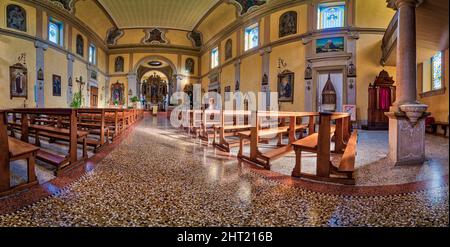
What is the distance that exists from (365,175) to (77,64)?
16.7 meters

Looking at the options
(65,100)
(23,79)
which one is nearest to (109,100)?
(65,100)

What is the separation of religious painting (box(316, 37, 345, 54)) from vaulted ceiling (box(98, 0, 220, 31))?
24.1ft

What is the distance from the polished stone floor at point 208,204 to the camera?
1666 mm

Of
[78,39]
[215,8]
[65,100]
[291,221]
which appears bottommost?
[291,221]

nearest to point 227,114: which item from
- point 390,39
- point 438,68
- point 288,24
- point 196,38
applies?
point 438,68

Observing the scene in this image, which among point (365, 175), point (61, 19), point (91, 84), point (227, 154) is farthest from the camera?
point (91, 84)

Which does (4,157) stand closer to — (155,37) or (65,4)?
(65,4)

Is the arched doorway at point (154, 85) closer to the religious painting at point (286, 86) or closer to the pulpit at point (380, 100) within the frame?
the religious painting at point (286, 86)

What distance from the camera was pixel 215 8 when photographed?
49.2 feet

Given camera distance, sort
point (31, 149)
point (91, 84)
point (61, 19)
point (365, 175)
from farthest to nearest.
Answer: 1. point (91, 84)
2. point (61, 19)
3. point (365, 175)
4. point (31, 149)

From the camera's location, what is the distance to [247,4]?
13.1 m

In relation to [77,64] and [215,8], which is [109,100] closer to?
[77,64]

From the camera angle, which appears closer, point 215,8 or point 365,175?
point 365,175

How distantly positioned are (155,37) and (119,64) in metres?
4.21
